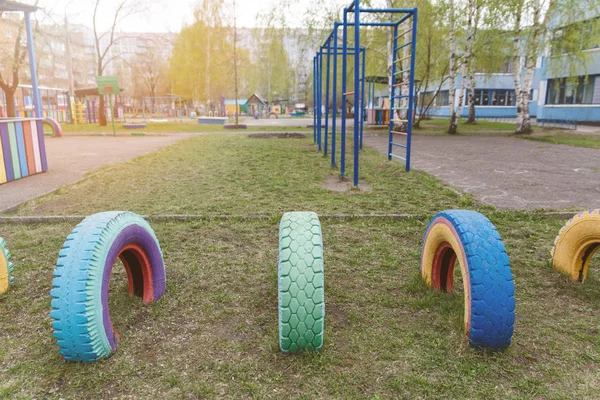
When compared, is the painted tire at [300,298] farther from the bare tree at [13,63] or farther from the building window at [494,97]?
the building window at [494,97]

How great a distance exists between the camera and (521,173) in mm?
8391

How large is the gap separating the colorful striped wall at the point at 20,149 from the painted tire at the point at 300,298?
289 inches

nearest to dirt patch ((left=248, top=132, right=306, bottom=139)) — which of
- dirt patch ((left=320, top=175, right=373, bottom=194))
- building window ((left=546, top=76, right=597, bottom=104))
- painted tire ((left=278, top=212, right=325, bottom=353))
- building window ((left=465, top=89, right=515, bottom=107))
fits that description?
dirt patch ((left=320, top=175, right=373, bottom=194))

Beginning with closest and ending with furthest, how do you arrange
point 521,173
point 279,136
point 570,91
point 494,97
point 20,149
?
point 20,149 → point 521,173 → point 279,136 → point 570,91 → point 494,97

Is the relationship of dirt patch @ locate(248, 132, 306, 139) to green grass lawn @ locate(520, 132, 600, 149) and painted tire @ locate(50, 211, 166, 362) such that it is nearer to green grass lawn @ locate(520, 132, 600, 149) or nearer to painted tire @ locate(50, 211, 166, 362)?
green grass lawn @ locate(520, 132, 600, 149)

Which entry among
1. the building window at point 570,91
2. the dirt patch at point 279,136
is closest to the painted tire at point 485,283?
the dirt patch at point 279,136

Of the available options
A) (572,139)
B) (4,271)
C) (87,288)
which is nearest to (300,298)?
(87,288)

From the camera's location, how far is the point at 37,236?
4371 mm

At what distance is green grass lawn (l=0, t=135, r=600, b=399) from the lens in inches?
81.1

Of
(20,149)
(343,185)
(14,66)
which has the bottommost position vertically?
(343,185)

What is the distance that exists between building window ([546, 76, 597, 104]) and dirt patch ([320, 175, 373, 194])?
24969 mm

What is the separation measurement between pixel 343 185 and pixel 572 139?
1356 cm

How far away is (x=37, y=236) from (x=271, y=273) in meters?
2.69

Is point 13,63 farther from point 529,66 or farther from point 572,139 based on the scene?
point 572,139
